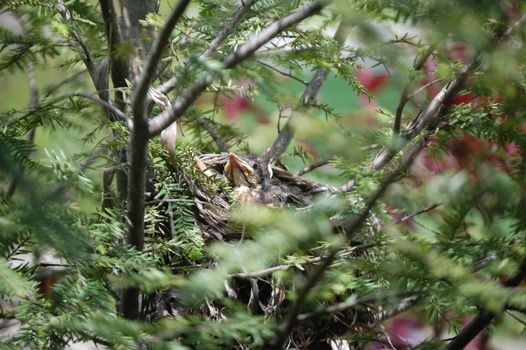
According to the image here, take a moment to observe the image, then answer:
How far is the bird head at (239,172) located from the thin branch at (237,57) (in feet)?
2.48

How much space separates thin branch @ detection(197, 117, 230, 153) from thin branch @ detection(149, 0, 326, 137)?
838 mm

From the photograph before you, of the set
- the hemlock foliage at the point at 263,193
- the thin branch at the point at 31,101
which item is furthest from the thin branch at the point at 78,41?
the thin branch at the point at 31,101

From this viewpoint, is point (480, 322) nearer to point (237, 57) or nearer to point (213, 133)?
point (237, 57)

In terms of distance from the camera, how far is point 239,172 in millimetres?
1697

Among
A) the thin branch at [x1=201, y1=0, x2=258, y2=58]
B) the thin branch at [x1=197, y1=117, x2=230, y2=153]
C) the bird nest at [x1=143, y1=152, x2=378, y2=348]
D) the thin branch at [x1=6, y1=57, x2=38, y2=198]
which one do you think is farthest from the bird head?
the thin branch at [x1=201, y1=0, x2=258, y2=58]

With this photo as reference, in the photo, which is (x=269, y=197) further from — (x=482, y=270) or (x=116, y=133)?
(x=482, y=270)

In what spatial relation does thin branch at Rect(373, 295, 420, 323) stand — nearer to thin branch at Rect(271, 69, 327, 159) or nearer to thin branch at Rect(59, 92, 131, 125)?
thin branch at Rect(271, 69, 327, 159)

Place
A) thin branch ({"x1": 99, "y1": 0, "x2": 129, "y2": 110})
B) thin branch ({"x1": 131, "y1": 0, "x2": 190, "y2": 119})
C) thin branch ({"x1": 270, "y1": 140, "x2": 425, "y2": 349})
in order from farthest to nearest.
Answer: thin branch ({"x1": 99, "y1": 0, "x2": 129, "y2": 110}) → thin branch ({"x1": 131, "y1": 0, "x2": 190, "y2": 119}) → thin branch ({"x1": 270, "y1": 140, "x2": 425, "y2": 349})

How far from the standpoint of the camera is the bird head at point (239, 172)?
5.49 feet

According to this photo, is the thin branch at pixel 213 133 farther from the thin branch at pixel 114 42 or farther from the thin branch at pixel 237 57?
Answer: the thin branch at pixel 237 57

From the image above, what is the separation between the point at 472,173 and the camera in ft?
1.91

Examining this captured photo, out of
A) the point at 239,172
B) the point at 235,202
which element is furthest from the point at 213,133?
the point at 235,202

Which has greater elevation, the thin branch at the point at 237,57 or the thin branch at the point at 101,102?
the thin branch at the point at 237,57

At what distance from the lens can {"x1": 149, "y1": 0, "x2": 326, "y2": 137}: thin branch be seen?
80 cm
